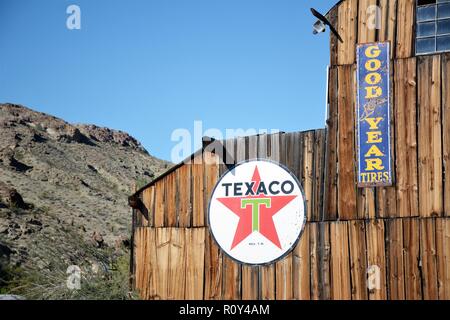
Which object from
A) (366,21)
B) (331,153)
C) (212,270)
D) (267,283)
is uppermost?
(366,21)

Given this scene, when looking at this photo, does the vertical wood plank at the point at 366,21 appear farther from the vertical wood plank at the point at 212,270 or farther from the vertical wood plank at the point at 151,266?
the vertical wood plank at the point at 151,266

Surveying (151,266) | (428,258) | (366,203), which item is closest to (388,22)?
(366,203)

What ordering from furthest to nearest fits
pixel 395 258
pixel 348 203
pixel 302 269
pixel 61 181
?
pixel 61 181
pixel 302 269
pixel 348 203
pixel 395 258

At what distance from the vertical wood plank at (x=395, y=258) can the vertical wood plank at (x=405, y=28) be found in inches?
143

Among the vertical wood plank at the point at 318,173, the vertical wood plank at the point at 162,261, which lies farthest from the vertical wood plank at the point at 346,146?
the vertical wood plank at the point at 162,261

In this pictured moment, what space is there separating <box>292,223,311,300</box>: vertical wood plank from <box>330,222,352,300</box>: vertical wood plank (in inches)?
21.8

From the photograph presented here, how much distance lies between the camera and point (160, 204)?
1723 cm

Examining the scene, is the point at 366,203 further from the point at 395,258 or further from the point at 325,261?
the point at 325,261

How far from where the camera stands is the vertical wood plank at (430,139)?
47.1 ft

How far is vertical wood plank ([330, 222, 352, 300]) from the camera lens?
14.9 metres

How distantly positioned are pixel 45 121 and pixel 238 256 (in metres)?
47.1

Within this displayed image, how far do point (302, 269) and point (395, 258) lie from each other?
2071 mm

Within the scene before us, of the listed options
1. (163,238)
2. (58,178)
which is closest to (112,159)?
(58,178)
